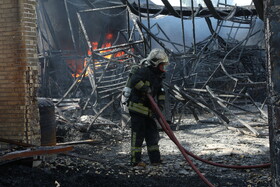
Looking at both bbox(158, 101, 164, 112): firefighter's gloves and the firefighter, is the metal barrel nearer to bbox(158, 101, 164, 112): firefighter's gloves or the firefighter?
the firefighter

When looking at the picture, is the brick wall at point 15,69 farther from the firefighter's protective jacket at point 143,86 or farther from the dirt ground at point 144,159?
the firefighter's protective jacket at point 143,86

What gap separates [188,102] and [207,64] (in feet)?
16.4

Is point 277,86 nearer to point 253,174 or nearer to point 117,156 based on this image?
point 253,174

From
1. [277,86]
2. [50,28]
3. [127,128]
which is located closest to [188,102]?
[127,128]

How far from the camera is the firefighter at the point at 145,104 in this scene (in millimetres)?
5617

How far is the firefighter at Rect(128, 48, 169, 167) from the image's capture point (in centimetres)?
562

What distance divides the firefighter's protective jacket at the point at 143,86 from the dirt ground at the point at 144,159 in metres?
1.01

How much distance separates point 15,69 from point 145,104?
2195 mm

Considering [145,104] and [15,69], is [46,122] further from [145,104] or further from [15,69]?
[145,104]

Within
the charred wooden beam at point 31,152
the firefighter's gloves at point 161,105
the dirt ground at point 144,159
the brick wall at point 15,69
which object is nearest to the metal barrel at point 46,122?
the dirt ground at point 144,159

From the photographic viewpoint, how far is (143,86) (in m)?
5.50

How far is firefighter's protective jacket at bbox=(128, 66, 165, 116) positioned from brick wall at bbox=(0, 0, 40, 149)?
169 centimetres

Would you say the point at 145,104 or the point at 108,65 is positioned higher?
the point at 108,65

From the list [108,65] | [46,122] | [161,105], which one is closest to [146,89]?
[161,105]
